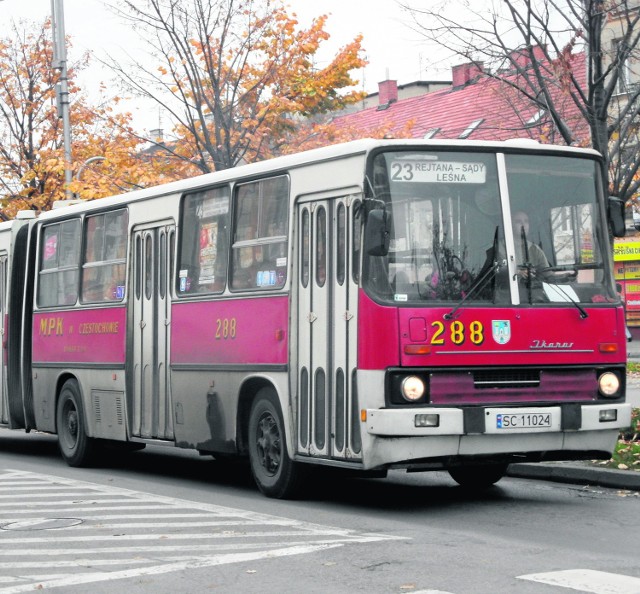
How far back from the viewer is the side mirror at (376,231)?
1045 centimetres

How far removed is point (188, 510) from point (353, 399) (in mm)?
A: 1554

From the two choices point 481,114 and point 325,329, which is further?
point 481,114

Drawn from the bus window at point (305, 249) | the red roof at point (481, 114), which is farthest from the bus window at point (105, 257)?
the red roof at point (481, 114)

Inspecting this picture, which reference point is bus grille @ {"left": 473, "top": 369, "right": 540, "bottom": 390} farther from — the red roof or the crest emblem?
the red roof

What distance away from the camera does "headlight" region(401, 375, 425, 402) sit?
34.4ft

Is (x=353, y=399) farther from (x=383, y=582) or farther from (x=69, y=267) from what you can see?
(x=69, y=267)

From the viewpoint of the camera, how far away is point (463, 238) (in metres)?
10.9

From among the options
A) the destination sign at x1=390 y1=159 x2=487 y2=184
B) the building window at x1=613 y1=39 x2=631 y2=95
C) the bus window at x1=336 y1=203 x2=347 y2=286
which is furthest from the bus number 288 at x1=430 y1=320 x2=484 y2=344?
the building window at x1=613 y1=39 x2=631 y2=95

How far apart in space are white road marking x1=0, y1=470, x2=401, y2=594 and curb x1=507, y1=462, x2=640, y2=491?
3470 mm

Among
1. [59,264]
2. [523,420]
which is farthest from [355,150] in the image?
[59,264]

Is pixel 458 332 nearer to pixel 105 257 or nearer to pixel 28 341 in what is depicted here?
pixel 105 257

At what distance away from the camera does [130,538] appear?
31.0 ft

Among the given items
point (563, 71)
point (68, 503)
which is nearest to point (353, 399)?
point (68, 503)

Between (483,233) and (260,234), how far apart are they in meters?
2.30
